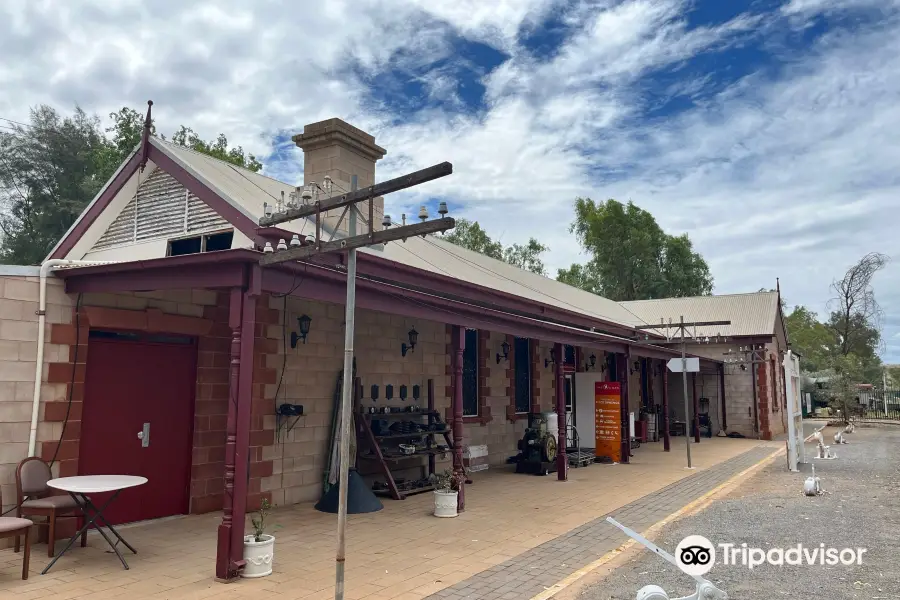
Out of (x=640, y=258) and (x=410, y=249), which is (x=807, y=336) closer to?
(x=640, y=258)

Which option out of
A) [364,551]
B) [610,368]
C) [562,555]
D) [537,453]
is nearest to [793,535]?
[562,555]

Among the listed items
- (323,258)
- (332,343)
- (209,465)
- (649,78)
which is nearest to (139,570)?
(209,465)

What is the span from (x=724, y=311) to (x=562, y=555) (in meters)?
21.9

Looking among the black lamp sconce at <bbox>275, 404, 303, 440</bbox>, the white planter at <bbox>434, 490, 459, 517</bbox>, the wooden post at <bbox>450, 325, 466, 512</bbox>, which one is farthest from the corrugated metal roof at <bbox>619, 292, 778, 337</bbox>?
the black lamp sconce at <bbox>275, 404, 303, 440</bbox>

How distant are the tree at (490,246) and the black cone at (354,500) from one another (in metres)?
31.1

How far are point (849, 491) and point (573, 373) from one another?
7238 millimetres

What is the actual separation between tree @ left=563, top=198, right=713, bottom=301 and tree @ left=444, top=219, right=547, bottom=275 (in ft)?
17.0

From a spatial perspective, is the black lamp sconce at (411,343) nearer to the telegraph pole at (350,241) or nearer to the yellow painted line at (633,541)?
the yellow painted line at (633,541)

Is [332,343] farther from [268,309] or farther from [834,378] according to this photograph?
[834,378]

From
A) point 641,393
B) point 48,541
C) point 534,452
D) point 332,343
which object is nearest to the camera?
point 48,541

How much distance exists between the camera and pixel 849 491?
10227mm

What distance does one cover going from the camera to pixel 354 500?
8562mm

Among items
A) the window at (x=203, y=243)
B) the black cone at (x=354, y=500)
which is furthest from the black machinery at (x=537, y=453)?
the window at (x=203, y=243)

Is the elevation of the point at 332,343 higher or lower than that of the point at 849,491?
higher
